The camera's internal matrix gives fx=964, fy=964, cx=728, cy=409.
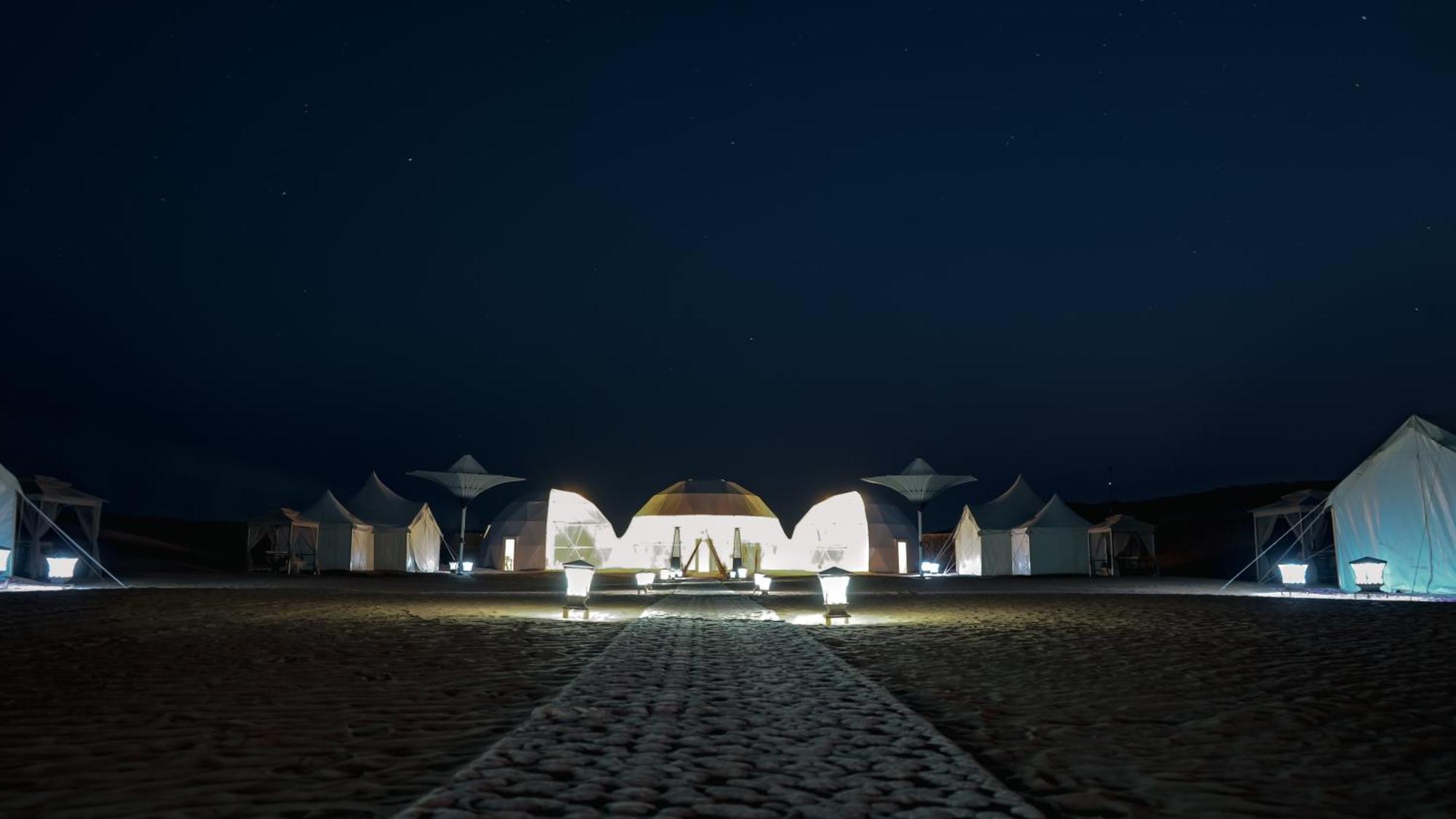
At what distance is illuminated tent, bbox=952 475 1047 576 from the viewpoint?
48.4 meters

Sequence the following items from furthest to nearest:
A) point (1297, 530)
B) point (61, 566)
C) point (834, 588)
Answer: point (1297, 530) < point (61, 566) < point (834, 588)

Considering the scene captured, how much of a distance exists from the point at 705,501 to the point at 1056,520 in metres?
24.9

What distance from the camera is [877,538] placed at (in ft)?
191

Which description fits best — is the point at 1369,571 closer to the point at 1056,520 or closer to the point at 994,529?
the point at 1056,520

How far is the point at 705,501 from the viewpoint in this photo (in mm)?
63844

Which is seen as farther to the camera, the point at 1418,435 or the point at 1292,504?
the point at 1292,504

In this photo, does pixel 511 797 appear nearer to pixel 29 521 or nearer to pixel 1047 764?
pixel 1047 764

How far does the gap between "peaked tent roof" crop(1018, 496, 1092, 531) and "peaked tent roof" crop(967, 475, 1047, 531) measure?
2701 mm

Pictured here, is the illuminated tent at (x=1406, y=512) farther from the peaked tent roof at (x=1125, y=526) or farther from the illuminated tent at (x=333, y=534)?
the illuminated tent at (x=333, y=534)

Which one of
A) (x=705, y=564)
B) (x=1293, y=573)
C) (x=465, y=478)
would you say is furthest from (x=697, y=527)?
(x=1293, y=573)

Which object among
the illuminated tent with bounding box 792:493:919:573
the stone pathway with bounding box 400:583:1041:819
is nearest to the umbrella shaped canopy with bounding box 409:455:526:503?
the illuminated tent with bounding box 792:493:919:573

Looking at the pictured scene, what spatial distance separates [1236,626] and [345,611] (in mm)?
14903

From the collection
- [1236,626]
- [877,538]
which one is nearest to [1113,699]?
[1236,626]

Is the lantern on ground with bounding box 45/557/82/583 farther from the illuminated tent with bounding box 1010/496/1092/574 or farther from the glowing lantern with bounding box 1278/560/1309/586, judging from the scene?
the illuminated tent with bounding box 1010/496/1092/574
